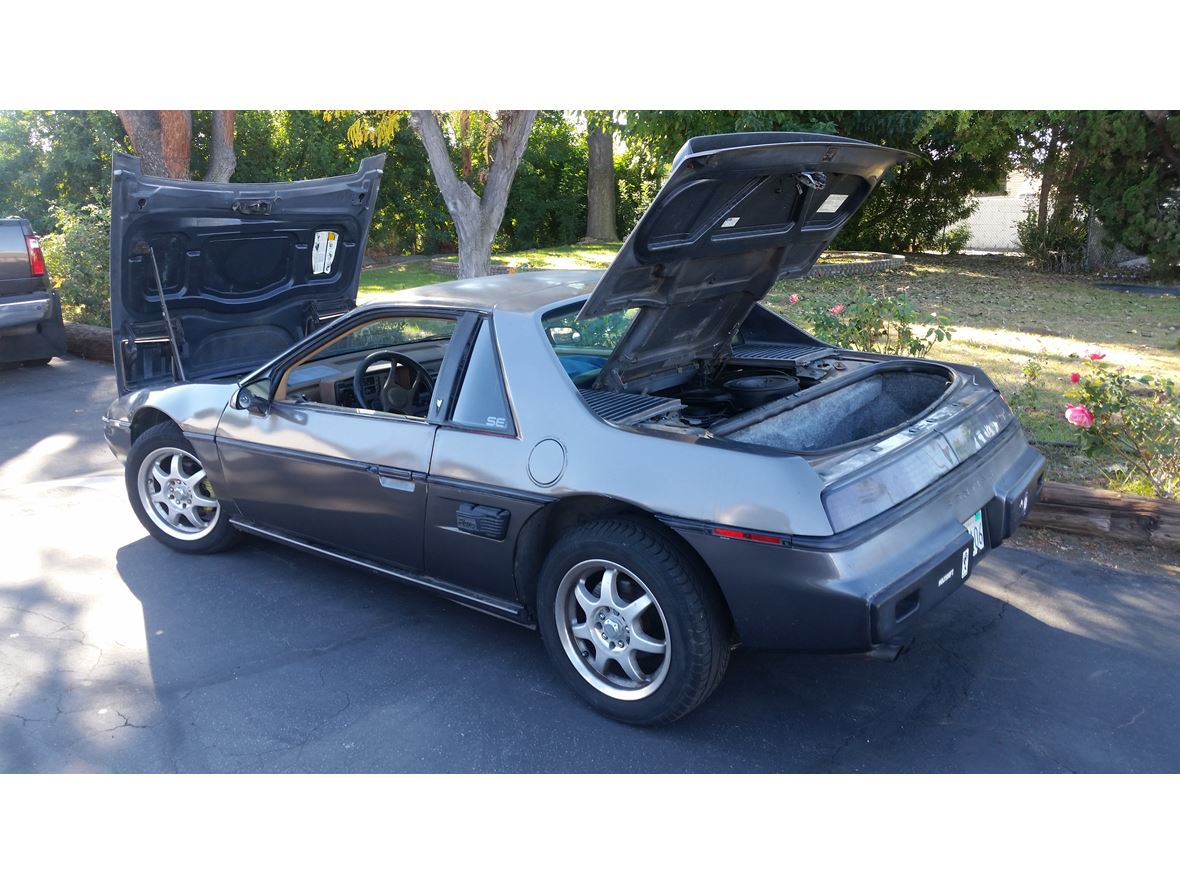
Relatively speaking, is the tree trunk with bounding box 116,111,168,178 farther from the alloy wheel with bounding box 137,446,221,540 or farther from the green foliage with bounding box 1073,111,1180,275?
the green foliage with bounding box 1073,111,1180,275

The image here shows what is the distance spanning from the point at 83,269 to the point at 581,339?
9800 mm

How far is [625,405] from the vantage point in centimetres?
367

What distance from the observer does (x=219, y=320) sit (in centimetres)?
563

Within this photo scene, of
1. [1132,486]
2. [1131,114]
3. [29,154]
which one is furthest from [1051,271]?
[29,154]

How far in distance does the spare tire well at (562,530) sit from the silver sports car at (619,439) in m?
0.01

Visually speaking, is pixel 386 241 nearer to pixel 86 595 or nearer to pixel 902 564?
pixel 86 595

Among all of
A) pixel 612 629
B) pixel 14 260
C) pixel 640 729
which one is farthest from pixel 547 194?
pixel 640 729

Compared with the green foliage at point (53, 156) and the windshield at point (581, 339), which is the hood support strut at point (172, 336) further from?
the green foliage at point (53, 156)

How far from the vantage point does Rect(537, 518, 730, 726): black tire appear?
3178mm

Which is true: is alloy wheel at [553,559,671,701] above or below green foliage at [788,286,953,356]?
below

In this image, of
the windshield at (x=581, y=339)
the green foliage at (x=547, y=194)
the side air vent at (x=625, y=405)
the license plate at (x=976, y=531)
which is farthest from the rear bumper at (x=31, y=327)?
the green foliage at (x=547, y=194)

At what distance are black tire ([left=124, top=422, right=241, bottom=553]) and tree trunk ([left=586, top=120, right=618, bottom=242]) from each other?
57.8 ft

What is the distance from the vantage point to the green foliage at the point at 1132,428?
519 centimetres

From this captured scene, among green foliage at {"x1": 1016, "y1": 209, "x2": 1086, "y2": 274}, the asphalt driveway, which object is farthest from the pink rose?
green foliage at {"x1": 1016, "y1": 209, "x2": 1086, "y2": 274}
